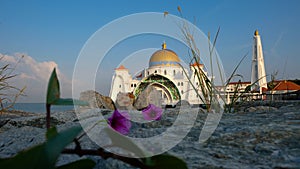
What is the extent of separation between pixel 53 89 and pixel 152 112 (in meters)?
0.54

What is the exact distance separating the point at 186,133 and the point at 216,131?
0.08 meters

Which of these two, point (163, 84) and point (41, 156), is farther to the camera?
point (163, 84)

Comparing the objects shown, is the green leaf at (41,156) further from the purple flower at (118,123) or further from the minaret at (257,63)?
the minaret at (257,63)

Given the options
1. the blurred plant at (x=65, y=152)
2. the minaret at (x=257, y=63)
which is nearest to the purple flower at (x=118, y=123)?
the blurred plant at (x=65, y=152)

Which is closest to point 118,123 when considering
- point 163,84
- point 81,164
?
point 81,164

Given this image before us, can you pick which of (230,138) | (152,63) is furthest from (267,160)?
(152,63)

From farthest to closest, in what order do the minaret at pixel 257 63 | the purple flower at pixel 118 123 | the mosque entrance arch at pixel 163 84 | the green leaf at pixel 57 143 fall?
1. the mosque entrance arch at pixel 163 84
2. the minaret at pixel 257 63
3. the purple flower at pixel 118 123
4. the green leaf at pixel 57 143

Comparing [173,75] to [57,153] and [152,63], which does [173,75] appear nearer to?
[152,63]

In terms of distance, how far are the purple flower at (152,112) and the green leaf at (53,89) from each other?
0.50 m

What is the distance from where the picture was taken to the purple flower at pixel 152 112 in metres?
0.75

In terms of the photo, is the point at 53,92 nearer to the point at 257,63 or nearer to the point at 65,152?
the point at 65,152

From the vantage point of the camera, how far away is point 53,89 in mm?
238

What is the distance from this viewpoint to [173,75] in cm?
2122

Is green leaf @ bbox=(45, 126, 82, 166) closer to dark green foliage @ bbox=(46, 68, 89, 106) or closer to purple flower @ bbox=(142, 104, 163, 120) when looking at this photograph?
dark green foliage @ bbox=(46, 68, 89, 106)
